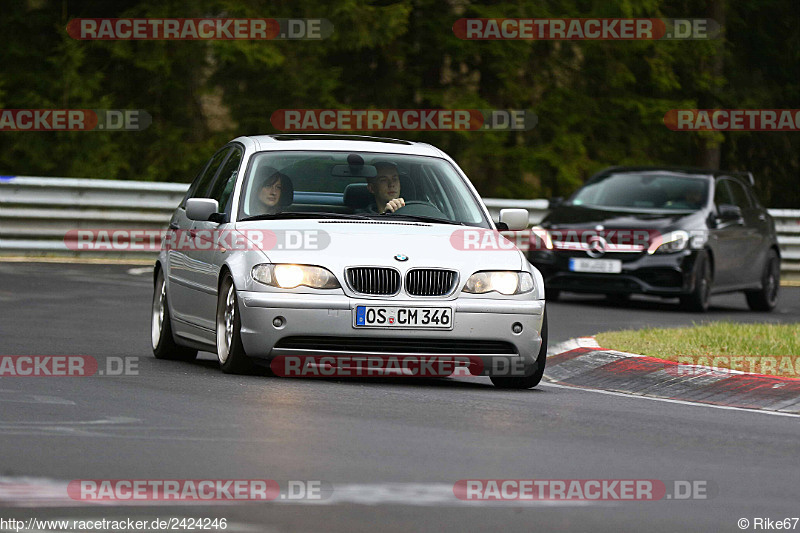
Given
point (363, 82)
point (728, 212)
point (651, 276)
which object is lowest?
point (651, 276)

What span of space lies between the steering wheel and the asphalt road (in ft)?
3.52

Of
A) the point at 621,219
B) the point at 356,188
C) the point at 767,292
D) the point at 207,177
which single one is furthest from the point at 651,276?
the point at 356,188

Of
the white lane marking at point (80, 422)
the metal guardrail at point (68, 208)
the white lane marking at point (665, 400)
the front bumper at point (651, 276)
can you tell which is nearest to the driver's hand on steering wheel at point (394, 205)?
the white lane marking at point (665, 400)

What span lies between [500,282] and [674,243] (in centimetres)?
930

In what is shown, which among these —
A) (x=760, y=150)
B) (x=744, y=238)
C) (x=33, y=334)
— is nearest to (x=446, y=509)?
(x=33, y=334)

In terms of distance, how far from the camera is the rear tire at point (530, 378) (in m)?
10.7

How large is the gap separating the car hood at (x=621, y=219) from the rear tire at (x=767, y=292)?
5.45 feet

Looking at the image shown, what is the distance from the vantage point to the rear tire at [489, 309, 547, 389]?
1070 centimetres

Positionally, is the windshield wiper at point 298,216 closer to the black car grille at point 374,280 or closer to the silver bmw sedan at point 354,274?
the silver bmw sedan at point 354,274

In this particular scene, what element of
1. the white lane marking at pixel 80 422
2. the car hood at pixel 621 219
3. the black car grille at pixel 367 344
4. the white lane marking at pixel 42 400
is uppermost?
the car hood at pixel 621 219

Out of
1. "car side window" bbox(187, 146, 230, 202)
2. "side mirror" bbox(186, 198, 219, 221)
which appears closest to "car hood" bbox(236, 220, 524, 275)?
"side mirror" bbox(186, 198, 219, 221)

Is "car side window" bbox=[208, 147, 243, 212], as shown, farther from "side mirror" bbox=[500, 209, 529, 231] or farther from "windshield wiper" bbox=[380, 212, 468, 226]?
"side mirror" bbox=[500, 209, 529, 231]

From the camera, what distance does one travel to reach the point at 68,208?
73.8 feet

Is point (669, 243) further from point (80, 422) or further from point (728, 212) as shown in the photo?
point (80, 422)
